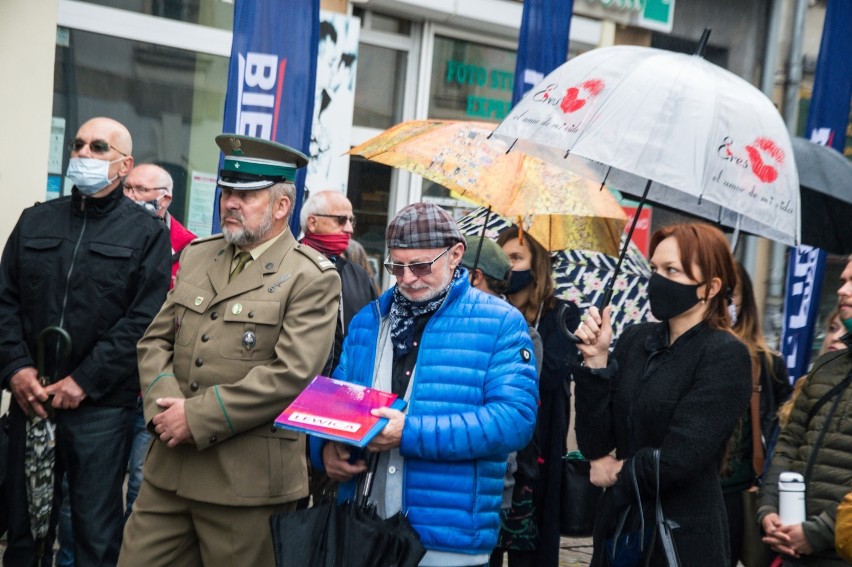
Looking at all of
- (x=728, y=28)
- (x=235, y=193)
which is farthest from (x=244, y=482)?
(x=728, y=28)

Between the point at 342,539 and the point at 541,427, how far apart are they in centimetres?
211

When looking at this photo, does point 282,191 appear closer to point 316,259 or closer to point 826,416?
point 316,259

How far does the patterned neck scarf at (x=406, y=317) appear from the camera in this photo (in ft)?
13.1

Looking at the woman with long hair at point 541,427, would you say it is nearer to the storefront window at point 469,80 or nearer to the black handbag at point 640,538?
the black handbag at point 640,538

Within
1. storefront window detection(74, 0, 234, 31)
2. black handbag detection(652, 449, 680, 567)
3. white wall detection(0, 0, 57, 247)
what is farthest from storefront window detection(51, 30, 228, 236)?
black handbag detection(652, 449, 680, 567)

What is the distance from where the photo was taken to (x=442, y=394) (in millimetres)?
3908

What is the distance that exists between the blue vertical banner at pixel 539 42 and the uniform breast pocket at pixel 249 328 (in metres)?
3.84

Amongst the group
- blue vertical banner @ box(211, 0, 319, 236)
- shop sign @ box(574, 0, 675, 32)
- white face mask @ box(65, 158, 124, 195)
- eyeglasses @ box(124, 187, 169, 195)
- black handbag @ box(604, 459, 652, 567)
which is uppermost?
shop sign @ box(574, 0, 675, 32)

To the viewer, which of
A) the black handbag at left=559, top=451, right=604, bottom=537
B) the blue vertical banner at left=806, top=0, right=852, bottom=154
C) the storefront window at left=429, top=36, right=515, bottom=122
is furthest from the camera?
the storefront window at left=429, top=36, right=515, bottom=122

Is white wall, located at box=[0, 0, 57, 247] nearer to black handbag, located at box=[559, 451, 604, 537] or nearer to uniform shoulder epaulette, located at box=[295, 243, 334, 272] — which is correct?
uniform shoulder epaulette, located at box=[295, 243, 334, 272]

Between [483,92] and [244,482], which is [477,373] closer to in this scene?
[244,482]

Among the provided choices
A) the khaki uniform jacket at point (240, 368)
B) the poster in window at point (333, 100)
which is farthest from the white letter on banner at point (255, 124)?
the poster in window at point (333, 100)

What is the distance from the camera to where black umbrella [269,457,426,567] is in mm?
3684

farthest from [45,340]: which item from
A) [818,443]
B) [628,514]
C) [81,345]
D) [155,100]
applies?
[155,100]
